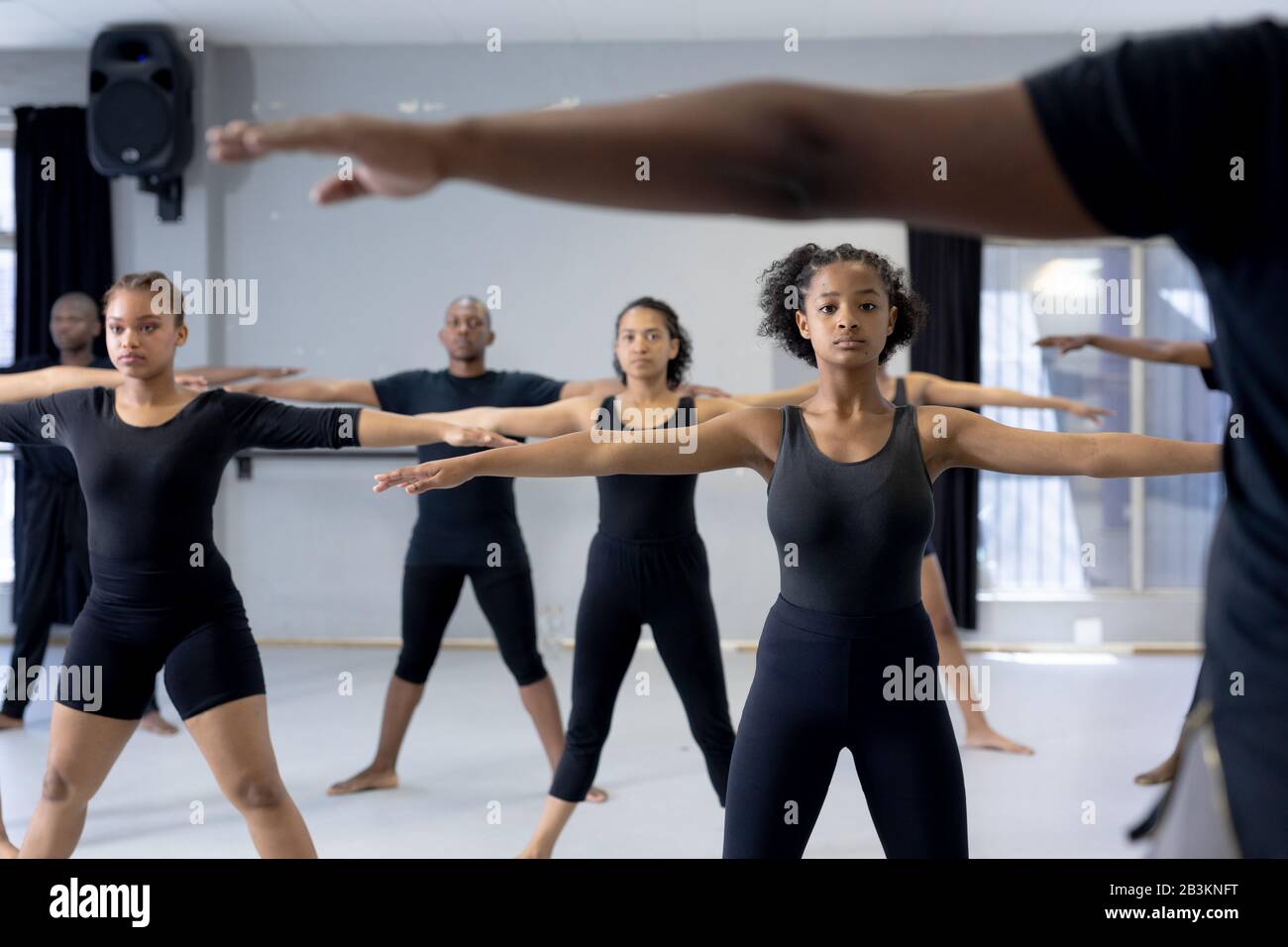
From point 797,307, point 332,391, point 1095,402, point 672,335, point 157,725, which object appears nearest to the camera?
point 797,307

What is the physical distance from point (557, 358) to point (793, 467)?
4091 millimetres

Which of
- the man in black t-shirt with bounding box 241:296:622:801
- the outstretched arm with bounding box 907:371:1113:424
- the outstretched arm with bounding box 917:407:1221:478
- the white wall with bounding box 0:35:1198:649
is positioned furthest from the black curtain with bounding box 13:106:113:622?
the outstretched arm with bounding box 917:407:1221:478

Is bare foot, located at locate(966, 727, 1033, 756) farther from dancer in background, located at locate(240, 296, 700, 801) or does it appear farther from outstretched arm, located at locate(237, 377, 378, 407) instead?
outstretched arm, located at locate(237, 377, 378, 407)

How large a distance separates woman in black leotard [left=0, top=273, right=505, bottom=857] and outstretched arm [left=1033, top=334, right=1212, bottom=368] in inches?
85.7

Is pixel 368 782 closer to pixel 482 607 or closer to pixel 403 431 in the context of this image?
pixel 482 607

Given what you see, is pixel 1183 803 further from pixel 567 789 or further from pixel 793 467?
pixel 567 789

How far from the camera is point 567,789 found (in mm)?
2873

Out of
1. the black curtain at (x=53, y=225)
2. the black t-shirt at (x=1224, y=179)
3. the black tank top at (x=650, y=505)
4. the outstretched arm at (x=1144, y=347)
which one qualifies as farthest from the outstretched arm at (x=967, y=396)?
the black curtain at (x=53, y=225)

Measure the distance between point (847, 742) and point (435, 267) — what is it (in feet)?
15.1

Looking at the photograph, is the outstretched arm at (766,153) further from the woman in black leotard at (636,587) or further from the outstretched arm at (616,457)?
the woman in black leotard at (636,587)

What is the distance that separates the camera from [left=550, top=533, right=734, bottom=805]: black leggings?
110 inches

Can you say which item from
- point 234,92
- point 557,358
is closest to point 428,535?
point 557,358

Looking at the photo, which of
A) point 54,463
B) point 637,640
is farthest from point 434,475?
point 54,463

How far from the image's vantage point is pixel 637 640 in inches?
112
